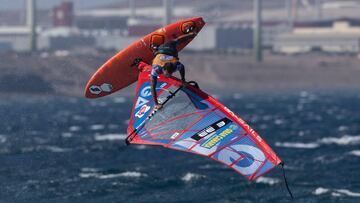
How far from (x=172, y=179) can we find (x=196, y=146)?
21241 mm

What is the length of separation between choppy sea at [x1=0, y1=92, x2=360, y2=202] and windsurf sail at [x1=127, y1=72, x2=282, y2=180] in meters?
13.7

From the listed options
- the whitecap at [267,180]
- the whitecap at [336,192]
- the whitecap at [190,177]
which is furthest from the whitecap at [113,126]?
the whitecap at [336,192]

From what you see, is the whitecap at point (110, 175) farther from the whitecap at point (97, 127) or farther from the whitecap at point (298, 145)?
the whitecap at point (97, 127)

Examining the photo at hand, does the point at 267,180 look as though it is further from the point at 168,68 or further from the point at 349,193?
the point at 168,68

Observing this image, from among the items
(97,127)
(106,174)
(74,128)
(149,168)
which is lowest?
(97,127)

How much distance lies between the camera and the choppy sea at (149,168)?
4372cm

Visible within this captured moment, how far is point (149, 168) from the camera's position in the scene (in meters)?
53.5

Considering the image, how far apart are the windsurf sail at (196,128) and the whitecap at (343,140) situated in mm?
38827

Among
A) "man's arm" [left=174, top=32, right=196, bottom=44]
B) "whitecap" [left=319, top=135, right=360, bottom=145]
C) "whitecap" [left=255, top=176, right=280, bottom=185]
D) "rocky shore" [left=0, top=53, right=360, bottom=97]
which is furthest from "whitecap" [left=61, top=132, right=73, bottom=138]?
"rocky shore" [left=0, top=53, right=360, bottom=97]

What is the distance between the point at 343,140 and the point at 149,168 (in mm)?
19754

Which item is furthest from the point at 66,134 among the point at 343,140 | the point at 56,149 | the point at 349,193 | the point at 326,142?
the point at 349,193

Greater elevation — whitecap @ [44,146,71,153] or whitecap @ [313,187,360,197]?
whitecap @ [313,187,360,197]

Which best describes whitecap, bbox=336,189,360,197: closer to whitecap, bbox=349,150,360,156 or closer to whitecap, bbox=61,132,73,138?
whitecap, bbox=349,150,360,156

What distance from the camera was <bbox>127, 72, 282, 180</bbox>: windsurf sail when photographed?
2683 cm
